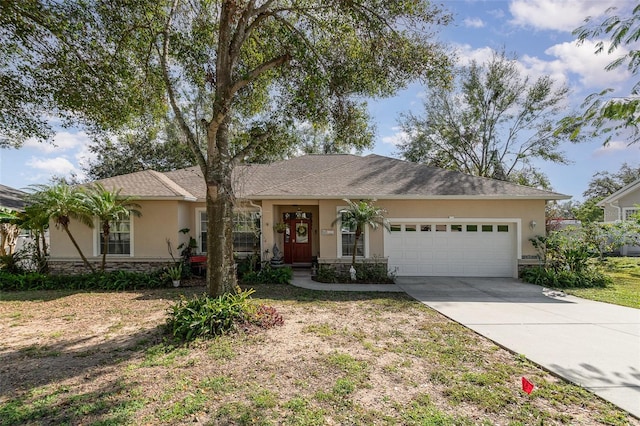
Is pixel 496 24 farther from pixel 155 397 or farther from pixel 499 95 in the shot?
pixel 499 95

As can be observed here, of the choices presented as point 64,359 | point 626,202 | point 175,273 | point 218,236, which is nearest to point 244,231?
point 175,273

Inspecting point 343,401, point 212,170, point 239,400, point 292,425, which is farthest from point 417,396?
point 212,170

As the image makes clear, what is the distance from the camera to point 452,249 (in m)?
11.3

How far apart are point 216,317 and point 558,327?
641 cm

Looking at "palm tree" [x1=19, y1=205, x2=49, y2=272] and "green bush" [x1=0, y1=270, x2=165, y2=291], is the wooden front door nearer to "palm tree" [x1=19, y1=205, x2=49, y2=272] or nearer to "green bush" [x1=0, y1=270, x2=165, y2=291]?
"green bush" [x1=0, y1=270, x2=165, y2=291]

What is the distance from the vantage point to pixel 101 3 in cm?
647

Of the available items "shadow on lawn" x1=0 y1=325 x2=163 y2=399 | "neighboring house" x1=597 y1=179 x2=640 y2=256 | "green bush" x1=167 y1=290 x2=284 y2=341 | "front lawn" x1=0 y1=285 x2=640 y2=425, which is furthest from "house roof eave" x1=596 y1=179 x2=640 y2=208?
"shadow on lawn" x1=0 y1=325 x2=163 y2=399

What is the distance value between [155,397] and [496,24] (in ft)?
32.3

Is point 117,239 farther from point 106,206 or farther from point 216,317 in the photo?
point 216,317

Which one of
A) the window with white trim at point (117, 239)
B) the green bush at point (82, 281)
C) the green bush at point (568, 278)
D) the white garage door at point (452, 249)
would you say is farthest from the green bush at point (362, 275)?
the window with white trim at point (117, 239)

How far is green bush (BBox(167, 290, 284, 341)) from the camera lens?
5.53 meters

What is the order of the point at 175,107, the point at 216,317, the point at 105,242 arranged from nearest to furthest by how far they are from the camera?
the point at 216,317 < the point at 175,107 < the point at 105,242

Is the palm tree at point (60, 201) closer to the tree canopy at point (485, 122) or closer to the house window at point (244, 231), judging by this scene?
the house window at point (244, 231)

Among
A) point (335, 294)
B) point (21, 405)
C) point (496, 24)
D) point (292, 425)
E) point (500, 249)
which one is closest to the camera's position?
point (292, 425)
